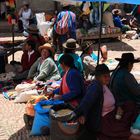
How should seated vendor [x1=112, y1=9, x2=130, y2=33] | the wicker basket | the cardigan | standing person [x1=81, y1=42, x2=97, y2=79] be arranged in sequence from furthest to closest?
seated vendor [x1=112, y1=9, x2=130, y2=33]
standing person [x1=81, y1=42, x2=97, y2=79]
the cardigan
the wicker basket

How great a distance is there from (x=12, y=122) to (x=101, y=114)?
6.90 feet

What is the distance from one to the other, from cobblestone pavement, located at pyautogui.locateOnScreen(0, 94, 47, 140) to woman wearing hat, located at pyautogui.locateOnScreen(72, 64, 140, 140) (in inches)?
38.8

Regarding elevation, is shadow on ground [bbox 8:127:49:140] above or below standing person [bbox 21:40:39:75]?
below

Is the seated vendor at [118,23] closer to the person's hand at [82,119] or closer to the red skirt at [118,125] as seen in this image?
the red skirt at [118,125]

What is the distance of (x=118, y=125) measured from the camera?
5570 millimetres

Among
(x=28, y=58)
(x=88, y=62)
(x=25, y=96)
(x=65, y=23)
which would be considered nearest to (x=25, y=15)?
(x=65, y=23)

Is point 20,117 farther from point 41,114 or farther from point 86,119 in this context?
point 86,119

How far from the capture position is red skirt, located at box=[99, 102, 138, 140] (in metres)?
5.52

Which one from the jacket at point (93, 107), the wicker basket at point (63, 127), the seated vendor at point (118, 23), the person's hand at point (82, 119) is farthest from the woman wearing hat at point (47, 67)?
the seated vendor at point (118, 23)

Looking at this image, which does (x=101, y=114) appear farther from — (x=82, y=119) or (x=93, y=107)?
(x=82, y=119)

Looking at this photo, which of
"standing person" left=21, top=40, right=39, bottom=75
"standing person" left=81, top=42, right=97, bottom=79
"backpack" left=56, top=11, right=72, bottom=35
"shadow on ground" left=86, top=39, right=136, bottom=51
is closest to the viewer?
"standing person" left=81, top=42, right=97, bottom=79

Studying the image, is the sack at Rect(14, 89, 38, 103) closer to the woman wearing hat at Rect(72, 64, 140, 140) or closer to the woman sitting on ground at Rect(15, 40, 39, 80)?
the woman sitting on ground at Rect(15, 40, 39, 80)

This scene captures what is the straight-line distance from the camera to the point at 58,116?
554 centimetres

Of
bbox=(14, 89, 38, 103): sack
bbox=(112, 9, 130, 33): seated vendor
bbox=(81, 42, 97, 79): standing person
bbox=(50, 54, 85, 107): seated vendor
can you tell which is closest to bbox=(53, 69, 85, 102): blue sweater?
bbox=(50, 54, 85, 107): seated vendor
